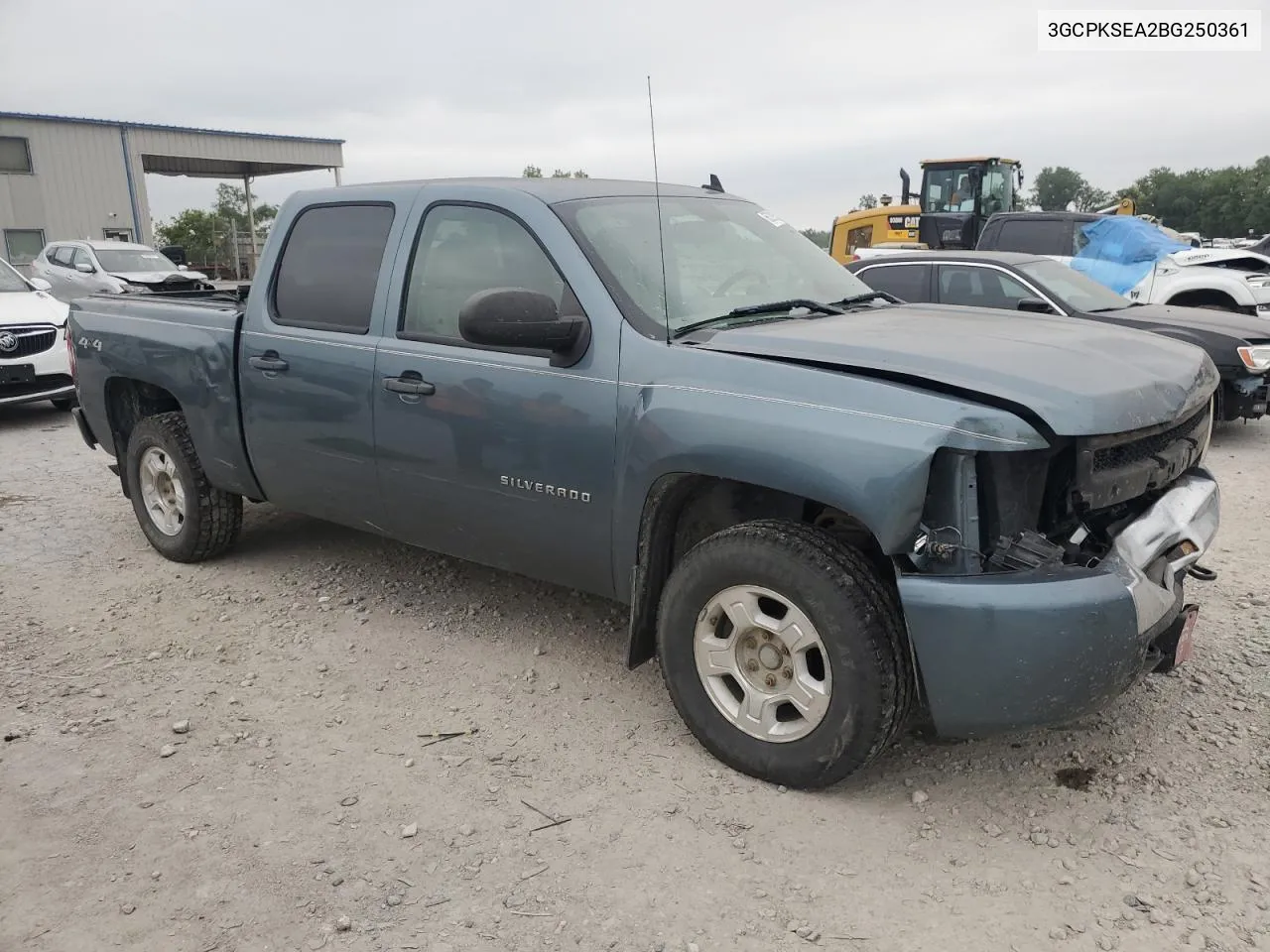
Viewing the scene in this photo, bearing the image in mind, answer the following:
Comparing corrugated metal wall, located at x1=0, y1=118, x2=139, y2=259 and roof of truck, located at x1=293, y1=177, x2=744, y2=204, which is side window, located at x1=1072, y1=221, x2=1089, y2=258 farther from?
corrugated metal wall, located at x1=0, y1=118, x2=139, y2=259

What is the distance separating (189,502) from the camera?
5.09m

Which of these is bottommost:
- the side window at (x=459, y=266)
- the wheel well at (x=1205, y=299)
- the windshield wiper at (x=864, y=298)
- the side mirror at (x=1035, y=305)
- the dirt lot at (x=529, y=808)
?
the dirt lot at (x=529, y=808)

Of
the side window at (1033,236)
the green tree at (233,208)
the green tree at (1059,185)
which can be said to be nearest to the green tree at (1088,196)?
the green tree at (1059,185)

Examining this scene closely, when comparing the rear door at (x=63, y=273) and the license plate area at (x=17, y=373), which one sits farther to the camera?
the rear door at (x=63, y=273)

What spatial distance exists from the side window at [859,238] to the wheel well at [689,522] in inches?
629

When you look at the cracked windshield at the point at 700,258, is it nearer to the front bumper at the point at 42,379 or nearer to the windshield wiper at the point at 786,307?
the windshield wiper at the point at 786,307

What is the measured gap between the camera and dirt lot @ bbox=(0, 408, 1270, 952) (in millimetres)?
2551

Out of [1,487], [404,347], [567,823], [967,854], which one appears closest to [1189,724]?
[967,854]

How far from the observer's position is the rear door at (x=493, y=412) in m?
3.39

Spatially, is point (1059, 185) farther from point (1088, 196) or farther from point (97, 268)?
point (97, 268)

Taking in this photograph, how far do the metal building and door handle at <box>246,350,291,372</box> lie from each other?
27.7 m

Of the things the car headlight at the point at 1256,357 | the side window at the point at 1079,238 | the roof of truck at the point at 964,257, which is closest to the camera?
the car headlight at the point at 1256,357

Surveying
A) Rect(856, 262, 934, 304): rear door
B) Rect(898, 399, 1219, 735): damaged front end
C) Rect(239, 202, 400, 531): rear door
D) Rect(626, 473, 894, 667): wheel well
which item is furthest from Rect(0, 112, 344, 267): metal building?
Rect(898, 399, 1219, 735): damaged front end

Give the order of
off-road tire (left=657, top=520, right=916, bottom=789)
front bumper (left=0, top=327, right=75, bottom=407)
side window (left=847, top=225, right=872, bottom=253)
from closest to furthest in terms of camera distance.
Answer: off-road tire (left=657, top=520, right=916, bottom=789)
front bumper (left=0, top=327, right=75, bottom=407)
side window (left=847, top=225, right=872, bottom=253)
